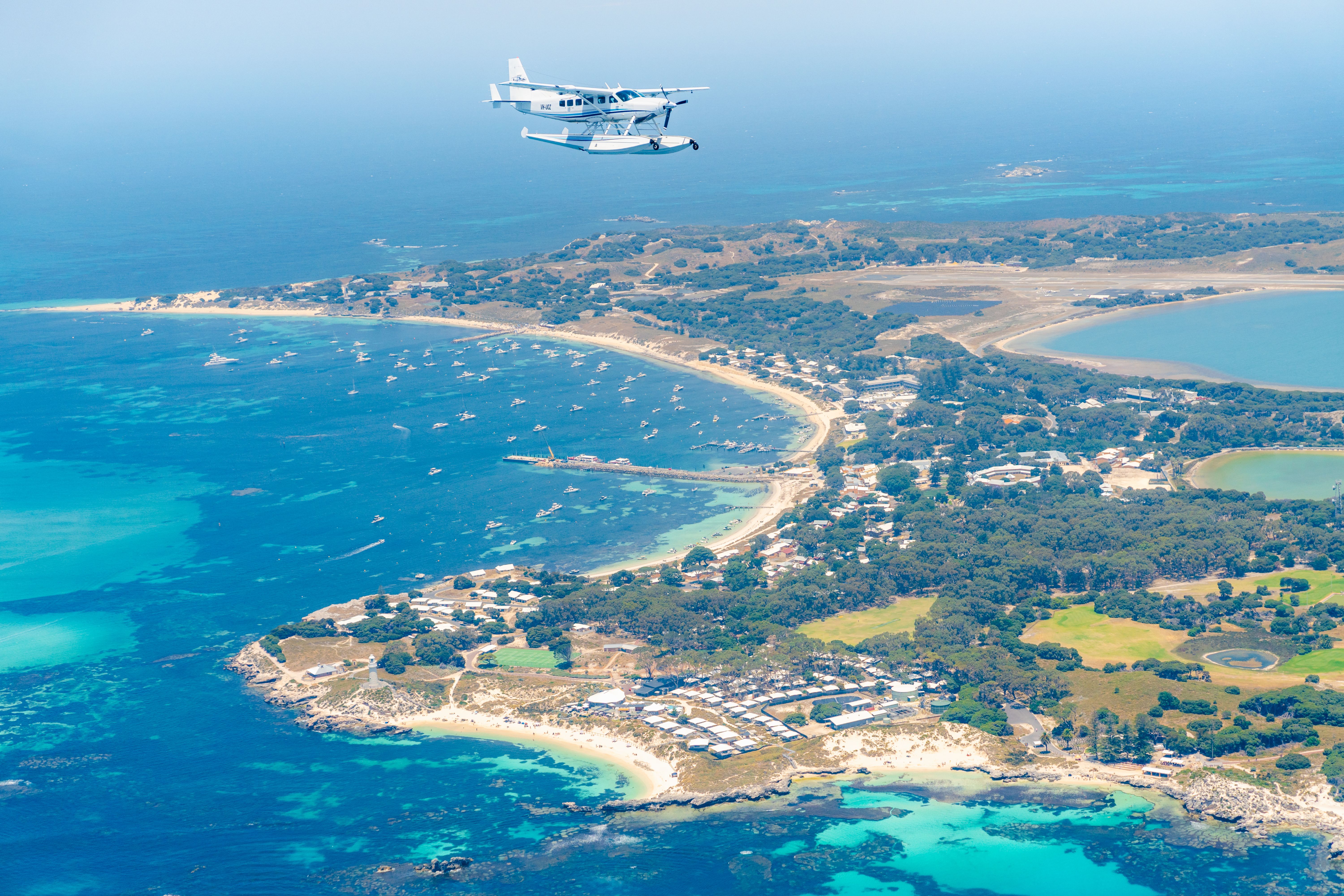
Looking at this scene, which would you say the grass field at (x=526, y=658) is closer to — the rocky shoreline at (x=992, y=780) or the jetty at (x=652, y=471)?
the rocky shoreline at (x=992, y=780)

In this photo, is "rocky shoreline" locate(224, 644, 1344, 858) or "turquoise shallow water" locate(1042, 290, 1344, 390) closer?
"rocky shoreline" locate(224, 644, 1344, 858)

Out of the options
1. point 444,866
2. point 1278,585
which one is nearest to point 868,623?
point 1278,585

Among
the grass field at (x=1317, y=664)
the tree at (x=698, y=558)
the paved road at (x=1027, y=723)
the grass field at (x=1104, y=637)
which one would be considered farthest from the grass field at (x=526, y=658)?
the grass field at (x=1317, y=664)

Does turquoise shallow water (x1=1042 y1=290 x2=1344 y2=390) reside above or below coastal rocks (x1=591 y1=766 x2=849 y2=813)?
above

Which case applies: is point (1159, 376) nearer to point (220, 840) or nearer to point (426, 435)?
point (426, 435)

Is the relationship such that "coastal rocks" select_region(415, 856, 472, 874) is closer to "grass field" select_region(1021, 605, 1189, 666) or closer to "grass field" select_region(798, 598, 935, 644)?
"grass field" select_region(798, 598, 935, 644)

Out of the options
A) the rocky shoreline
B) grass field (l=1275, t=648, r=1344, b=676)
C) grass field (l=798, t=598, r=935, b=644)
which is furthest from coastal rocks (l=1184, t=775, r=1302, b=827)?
grass field (l=798, t=598, r=935, b=644)

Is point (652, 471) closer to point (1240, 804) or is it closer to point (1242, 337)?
point (1240, 804)
